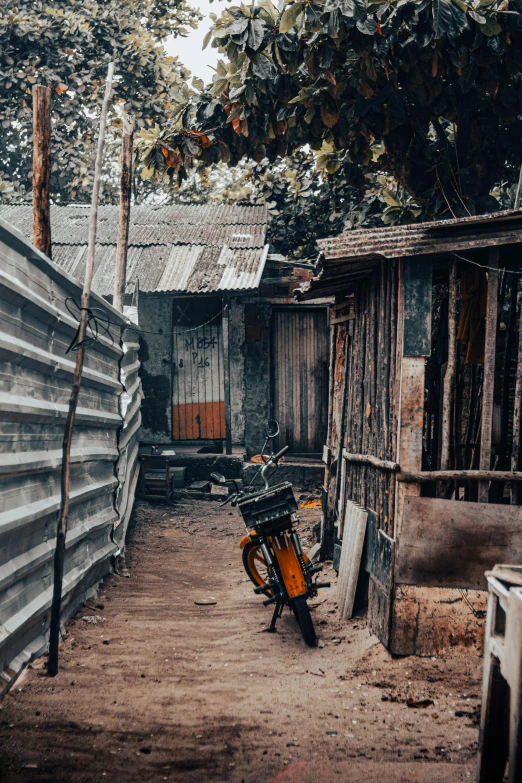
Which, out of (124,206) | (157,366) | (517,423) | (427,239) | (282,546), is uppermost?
(124,206)

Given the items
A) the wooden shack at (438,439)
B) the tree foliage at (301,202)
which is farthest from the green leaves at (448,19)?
the tree foliage at (301,202)

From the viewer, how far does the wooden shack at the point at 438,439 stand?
172 inches

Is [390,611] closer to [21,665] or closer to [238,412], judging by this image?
[21,665]

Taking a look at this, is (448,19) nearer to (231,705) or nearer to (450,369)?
(450,369)

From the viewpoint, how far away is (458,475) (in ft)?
14.5

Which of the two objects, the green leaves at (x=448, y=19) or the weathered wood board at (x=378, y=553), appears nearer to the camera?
the weathered wood board at (x=378, y=553)

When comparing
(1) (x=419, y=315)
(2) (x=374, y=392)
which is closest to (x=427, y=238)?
(1) (x=419, y=315)

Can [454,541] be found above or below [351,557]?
above

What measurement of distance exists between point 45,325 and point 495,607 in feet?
9.93

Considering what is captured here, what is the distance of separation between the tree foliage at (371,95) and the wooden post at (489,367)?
279cm

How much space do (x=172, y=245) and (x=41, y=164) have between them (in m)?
7.71

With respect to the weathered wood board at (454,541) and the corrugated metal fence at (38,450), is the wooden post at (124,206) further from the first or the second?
the weathered wood board at (454,541)

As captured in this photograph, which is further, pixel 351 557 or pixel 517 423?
pixel 351 557

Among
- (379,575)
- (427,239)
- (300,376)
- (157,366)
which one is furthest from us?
(157,366)
